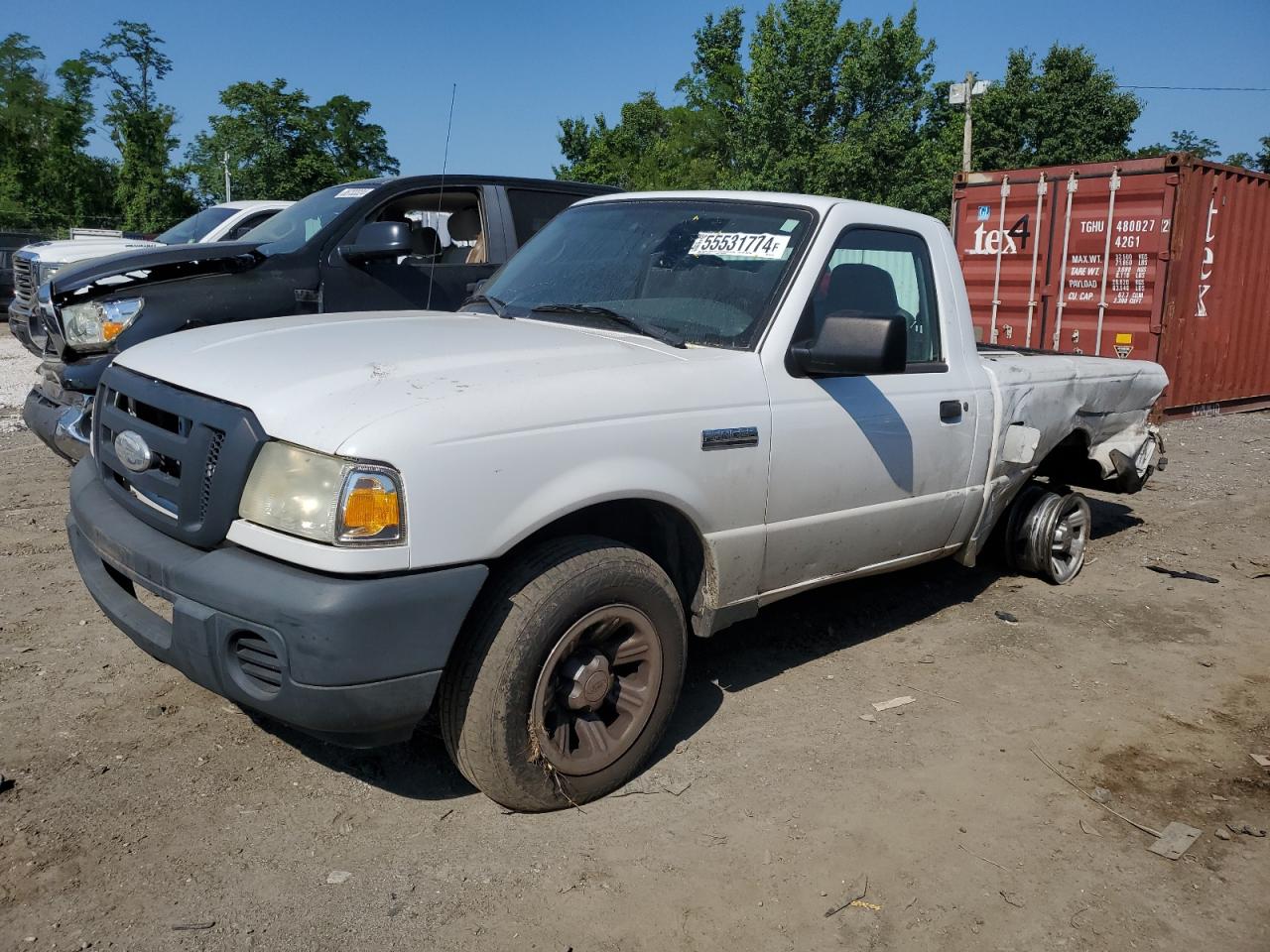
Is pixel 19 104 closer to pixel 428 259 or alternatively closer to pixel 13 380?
pixel 13 380

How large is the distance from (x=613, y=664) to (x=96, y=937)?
1.52m

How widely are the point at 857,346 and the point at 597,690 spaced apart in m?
1.40

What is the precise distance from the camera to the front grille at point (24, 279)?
10500 millimetres

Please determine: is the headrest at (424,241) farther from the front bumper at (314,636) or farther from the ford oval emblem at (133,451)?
the front bumper at (314,636)

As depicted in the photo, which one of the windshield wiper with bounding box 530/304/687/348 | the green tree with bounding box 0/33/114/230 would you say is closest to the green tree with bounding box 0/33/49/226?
the green tree with bounding box 0/33/114/230

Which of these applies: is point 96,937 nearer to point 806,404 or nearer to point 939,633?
point 806,404

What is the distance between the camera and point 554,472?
2.88 metres

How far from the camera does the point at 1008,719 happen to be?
3941mm

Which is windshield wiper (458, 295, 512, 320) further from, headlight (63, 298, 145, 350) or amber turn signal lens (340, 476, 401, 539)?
headlight (63, 298, 145, 350)

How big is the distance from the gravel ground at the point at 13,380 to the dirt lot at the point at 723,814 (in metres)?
5.37

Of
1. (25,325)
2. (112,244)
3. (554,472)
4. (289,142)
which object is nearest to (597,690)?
(554,472)

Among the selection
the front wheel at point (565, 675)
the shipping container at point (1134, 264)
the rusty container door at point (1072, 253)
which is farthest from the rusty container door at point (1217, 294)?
the front wheel at point (565, 675)

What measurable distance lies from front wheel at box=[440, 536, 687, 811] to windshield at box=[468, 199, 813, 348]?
100cm

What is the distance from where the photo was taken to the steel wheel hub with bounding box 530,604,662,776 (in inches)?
118
